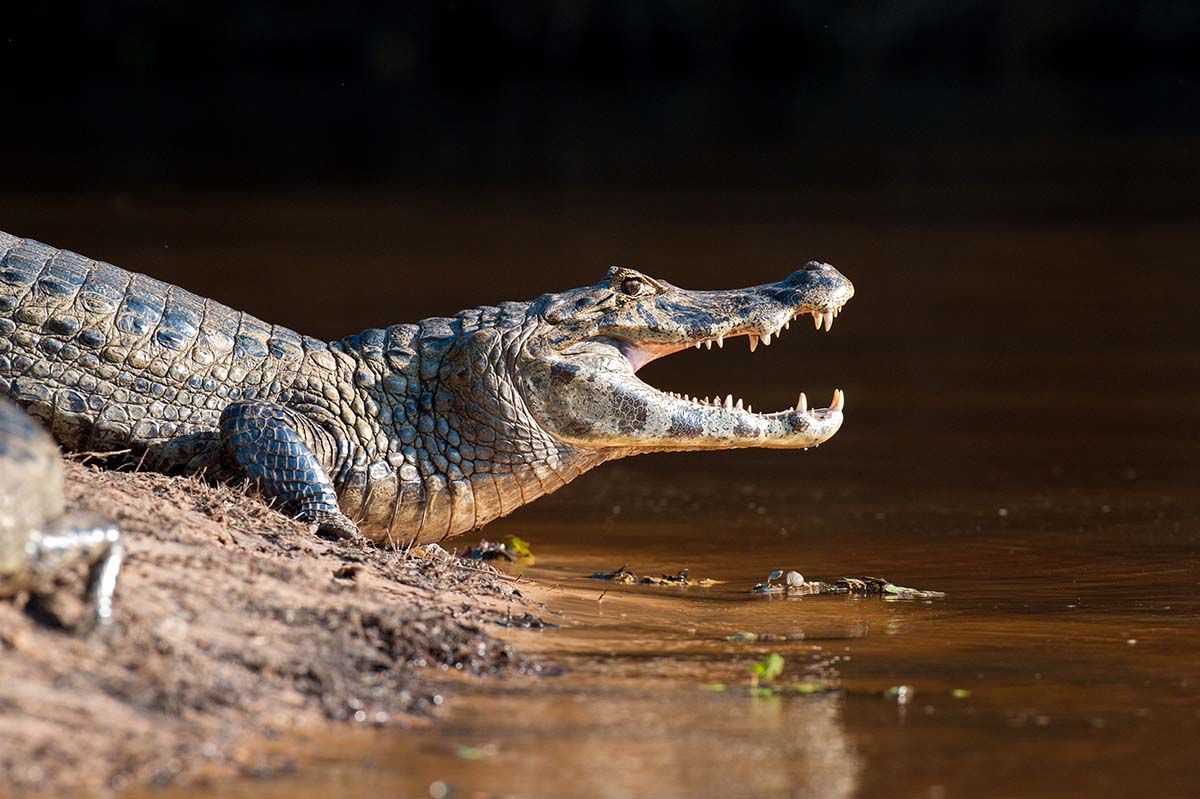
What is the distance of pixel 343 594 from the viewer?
14.4 ft

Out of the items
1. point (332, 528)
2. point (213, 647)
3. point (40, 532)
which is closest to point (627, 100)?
point (332, 528)

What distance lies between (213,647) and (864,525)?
3445mm

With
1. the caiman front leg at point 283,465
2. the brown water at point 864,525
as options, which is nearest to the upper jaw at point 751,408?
the brown water at point 864,525

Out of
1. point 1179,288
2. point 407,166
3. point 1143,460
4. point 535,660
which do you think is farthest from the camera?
point 407,166

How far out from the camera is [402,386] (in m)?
5.89

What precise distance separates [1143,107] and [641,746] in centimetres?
2408

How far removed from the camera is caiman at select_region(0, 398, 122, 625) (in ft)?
11.7

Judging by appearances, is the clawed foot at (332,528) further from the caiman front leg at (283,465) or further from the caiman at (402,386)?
the caiman at (402,386)

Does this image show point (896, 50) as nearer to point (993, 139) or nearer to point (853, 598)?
point (993, 139)

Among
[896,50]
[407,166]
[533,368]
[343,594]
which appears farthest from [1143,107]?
[343,594]

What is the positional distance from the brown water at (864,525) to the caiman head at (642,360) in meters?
0.49

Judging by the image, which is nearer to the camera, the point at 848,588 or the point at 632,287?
the point at 848,588

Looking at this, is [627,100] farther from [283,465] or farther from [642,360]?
[283,465]

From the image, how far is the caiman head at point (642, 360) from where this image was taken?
18.8 ft
